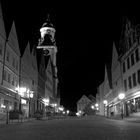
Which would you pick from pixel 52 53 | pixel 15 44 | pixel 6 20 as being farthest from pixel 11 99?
pixel 52 53

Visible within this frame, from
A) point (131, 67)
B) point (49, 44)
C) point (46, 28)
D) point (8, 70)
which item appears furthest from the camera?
point (46, 28)

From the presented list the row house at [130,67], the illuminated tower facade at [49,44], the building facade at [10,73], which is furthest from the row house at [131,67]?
the illuminated tower facade at [49,44]

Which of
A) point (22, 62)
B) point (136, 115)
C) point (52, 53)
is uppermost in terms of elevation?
point (52, 53)

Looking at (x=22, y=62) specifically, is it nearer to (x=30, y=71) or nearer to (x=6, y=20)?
(x=30, y=71)

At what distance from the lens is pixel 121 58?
152 feet

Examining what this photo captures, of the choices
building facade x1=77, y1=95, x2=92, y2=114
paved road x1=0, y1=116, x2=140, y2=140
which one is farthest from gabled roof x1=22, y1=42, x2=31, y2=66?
building facade x1=77, y1=95, x2=92, y2=114

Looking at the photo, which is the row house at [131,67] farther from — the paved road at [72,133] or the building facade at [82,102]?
the building facade at [82,102]

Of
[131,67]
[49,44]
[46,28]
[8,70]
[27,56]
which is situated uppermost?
[46,28]

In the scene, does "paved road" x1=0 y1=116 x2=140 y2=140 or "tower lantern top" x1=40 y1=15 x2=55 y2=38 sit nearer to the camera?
"paved road" x1=0 y1=116 x2=140 y2=140

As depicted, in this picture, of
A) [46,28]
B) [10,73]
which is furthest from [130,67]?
[46,28]

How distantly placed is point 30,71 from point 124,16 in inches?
928

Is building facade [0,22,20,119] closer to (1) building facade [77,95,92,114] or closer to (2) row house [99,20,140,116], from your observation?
(2) row house [99,20,140,116]

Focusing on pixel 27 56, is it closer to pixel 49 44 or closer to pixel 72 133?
pixel 72 133

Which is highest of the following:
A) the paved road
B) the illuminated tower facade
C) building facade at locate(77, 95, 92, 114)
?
the illuminated tower facade
